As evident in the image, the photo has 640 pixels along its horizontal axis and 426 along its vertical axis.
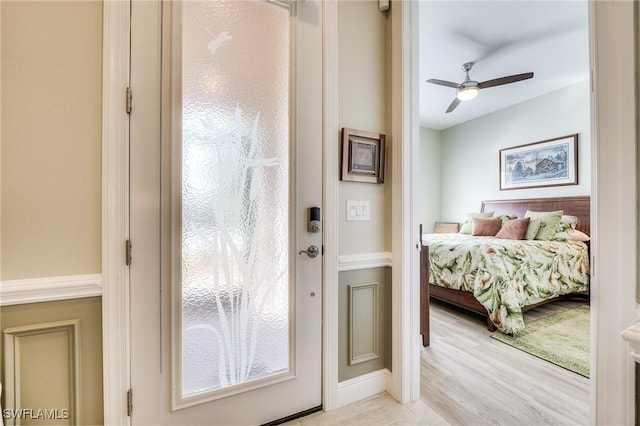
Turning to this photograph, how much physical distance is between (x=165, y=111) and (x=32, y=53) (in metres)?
0.47

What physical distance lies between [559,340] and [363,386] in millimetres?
1959

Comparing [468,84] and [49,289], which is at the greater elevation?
[468,84]

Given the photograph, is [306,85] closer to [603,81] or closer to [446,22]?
[603,81]

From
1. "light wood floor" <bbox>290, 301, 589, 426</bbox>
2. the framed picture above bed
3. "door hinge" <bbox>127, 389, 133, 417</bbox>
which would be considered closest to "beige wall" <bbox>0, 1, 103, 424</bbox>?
"door hinge" <bbox>127, 389, 133, 417</bbox>

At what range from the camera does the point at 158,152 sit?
121cm

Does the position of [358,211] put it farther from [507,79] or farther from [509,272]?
[507,79]

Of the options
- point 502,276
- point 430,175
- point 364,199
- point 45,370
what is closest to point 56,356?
point 45,370

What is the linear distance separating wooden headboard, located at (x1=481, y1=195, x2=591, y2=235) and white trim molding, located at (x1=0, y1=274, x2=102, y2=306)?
4895mm

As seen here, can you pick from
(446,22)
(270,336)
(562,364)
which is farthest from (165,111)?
(562,364)

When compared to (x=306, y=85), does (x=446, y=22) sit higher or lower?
higher

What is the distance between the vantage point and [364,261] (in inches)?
65.0

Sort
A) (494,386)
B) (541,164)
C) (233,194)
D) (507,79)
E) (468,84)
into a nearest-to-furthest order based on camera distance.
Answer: (233,194) → (494,386) → (507,79) → (468,84) → (541,164)

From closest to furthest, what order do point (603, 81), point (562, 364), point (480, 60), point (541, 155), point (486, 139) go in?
1. point (603, 81)
2. point (562, 364)
3. point (480, 60)
4. point (541, 155)
5. point (486, 139)

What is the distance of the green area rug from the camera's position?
81.0 inches
